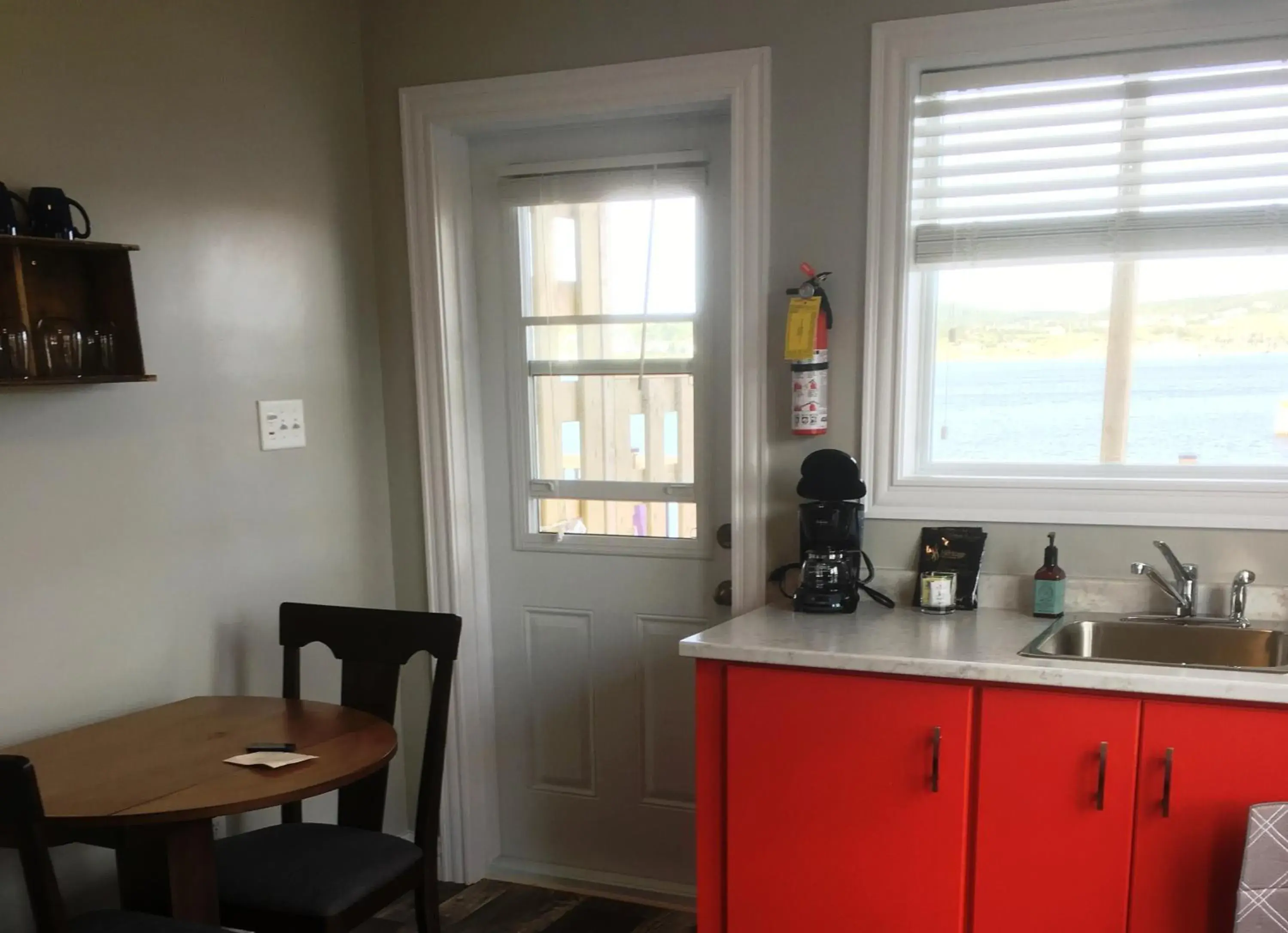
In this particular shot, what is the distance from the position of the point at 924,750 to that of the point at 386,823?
1645 millimetres

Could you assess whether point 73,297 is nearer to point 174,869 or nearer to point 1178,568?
point 174,869

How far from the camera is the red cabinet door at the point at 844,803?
68.4 inches

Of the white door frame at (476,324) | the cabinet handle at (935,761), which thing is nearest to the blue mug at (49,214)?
the white door frame at (476,324)

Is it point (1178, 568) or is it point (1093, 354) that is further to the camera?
point (1093, 354)

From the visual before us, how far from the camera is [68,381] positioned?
1672 mm

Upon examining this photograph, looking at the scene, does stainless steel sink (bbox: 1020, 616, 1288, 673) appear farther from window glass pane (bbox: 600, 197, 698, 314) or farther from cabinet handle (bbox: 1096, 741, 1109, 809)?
window glass pane (bbox: 600, 197, 698, 314)

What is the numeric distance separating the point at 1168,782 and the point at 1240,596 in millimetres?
541

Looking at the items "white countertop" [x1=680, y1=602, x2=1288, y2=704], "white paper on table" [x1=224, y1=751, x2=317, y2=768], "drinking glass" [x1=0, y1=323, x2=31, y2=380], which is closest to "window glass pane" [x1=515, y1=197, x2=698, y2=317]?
"white countertop" [x1=680, y1=602, x2=1288, y2=704]

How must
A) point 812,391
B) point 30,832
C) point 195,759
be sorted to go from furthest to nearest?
point 812,391 < point 195,759 < point 30,832

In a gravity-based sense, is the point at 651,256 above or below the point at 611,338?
above

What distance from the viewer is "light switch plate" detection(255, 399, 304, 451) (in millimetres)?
2248

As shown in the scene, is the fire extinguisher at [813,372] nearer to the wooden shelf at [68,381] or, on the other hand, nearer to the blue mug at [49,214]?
the wooden shelf at [68,381]

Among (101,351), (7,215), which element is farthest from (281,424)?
(7,215)

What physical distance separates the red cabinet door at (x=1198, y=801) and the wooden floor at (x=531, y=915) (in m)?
1.21
